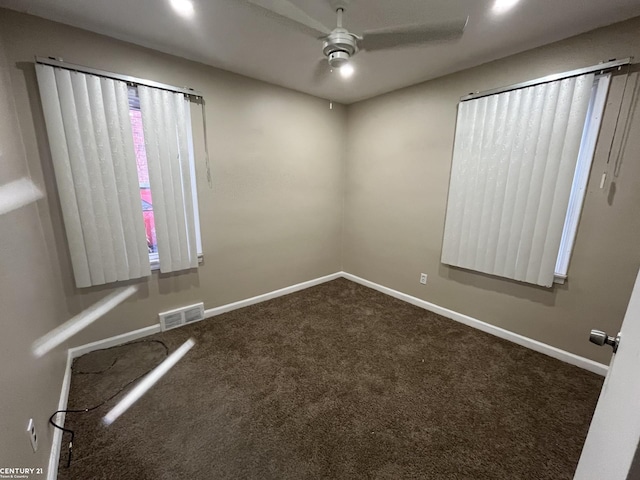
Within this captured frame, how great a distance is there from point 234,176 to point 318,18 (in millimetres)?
1496

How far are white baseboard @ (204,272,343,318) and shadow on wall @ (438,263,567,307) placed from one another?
1522 millimetres

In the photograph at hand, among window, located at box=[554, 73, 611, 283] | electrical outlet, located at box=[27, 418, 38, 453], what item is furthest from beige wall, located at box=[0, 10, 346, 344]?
window, located at box=[554, 73, 611, 283]

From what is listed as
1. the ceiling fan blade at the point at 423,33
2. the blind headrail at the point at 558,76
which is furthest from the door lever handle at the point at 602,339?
the blind headrail at the point at 558,76

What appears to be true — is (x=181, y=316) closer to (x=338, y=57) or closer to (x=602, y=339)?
(x=338, y=57)

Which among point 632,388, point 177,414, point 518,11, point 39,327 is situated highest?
point 518,11

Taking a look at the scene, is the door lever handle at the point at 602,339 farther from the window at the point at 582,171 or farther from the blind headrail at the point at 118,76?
the blind headrail at the point at 118,76

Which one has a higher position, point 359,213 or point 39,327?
point 359,213

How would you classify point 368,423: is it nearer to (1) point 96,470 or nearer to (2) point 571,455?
(2) point 571,455

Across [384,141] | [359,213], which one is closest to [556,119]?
[384,141]

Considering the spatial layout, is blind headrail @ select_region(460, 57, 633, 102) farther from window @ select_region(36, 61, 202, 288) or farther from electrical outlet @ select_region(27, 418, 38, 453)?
electrical outlet @ select_region(27, 418, 38, 453)

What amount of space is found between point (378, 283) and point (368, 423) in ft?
6.60

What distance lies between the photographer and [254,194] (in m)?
2.80

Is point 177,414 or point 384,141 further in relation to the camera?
point 384,141

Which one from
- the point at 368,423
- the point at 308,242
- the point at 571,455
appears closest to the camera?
the point at 571,455
